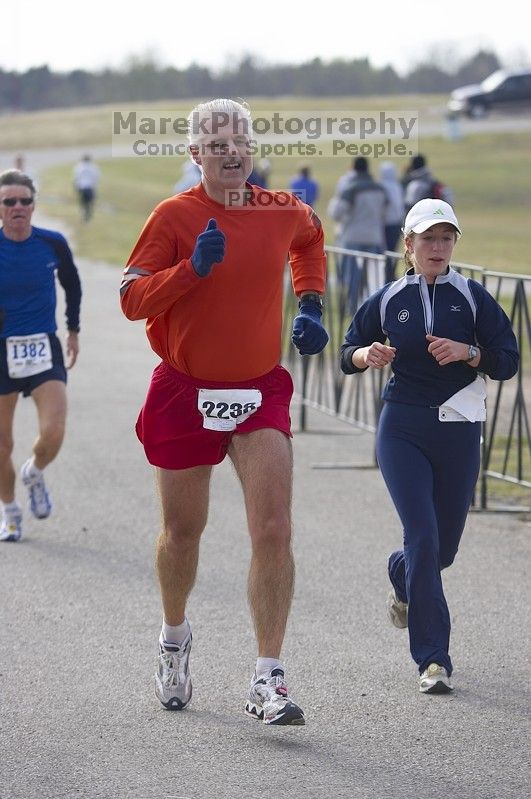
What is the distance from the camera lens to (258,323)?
520cm

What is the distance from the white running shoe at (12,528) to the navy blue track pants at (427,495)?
9.89ft

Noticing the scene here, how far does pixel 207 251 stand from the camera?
489cm

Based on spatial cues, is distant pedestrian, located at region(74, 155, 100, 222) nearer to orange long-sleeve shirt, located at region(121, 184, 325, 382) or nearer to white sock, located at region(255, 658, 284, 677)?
orange long-sleeve shirt, located at region(121, 184, 325, 382)

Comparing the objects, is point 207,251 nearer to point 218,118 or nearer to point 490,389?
point 218,118

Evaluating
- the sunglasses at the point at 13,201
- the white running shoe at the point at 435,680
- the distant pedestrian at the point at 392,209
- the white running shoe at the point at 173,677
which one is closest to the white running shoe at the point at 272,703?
the white running shoe at the point at 173,677

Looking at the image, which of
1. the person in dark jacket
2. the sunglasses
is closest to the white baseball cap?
the person in dark jacket

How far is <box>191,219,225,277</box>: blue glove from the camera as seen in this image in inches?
193

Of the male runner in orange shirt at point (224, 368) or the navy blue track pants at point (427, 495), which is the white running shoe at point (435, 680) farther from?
the male runner in orange shirt at point (224, 368)

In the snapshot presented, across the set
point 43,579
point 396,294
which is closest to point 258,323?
point 396,294

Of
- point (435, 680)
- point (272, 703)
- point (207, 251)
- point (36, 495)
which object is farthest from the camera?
point (36, 495)

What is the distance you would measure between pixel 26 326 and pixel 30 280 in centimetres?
25

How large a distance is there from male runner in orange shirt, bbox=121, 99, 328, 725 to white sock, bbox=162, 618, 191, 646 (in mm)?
32

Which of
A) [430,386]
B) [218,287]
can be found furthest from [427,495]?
[218,287]

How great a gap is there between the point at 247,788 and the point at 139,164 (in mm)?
66216
